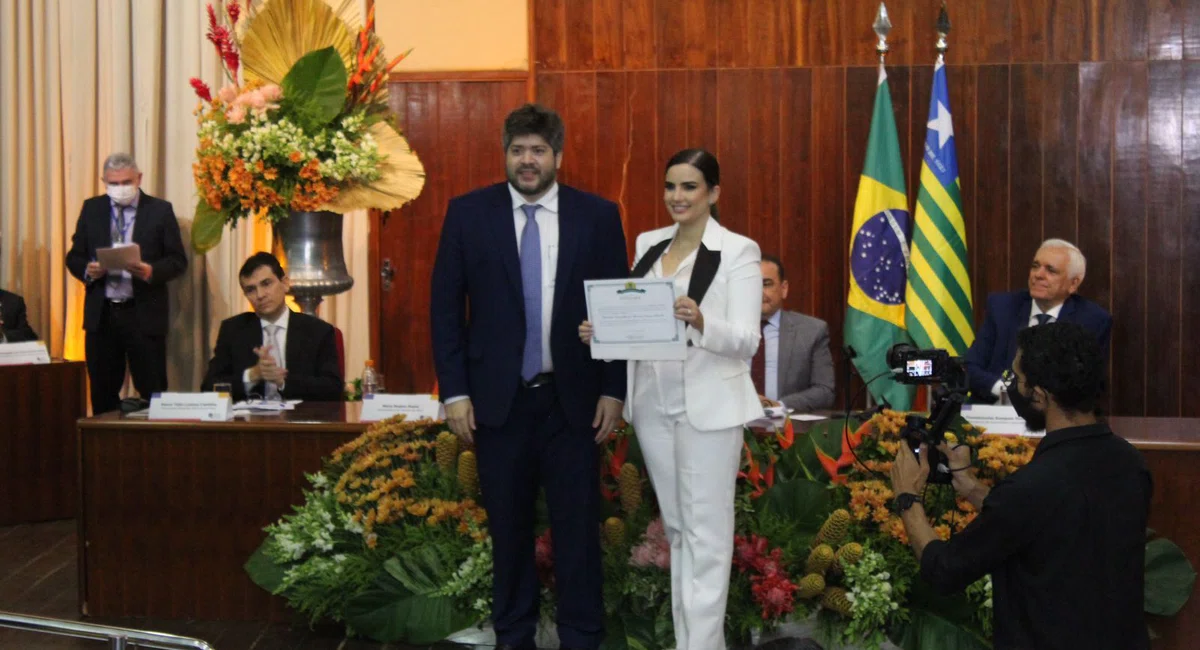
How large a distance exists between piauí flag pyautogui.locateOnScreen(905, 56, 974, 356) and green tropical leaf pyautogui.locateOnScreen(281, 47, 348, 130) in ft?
8.54

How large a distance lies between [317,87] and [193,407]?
1379mm

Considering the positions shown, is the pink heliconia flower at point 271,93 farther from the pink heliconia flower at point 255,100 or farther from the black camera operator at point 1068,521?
the black camera operator at point 1068,521

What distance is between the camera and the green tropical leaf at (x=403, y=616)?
384cm

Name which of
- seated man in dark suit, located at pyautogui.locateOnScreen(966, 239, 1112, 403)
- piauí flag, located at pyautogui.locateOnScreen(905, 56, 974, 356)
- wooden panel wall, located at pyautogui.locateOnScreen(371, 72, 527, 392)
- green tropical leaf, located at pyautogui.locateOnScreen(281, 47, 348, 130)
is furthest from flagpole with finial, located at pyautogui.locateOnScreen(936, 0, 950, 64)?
green tropical leaf, located at pyautogui.locateOnScreen(281, 47, 348, 130)

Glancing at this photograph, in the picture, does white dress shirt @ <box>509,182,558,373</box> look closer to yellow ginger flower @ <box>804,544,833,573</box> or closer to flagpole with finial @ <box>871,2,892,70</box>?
yellow ginger flower @ <box>804,544,833,573</box>

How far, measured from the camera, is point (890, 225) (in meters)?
5.87

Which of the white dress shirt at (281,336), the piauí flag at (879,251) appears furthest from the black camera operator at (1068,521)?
the piauí flag at (879,251)

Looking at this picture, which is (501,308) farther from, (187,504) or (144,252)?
(144,252)

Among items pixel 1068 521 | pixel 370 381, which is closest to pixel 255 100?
pixel 370 381

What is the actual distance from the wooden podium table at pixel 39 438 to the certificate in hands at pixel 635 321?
3.65 m

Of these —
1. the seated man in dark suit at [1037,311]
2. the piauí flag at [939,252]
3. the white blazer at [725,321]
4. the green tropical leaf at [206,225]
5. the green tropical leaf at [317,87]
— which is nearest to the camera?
the white blazer at [725,321]

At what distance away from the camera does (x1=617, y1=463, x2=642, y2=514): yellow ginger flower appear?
12.6 feet

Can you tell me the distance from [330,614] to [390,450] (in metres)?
0.53

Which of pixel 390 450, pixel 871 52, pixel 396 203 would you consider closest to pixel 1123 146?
pixel 871 52
